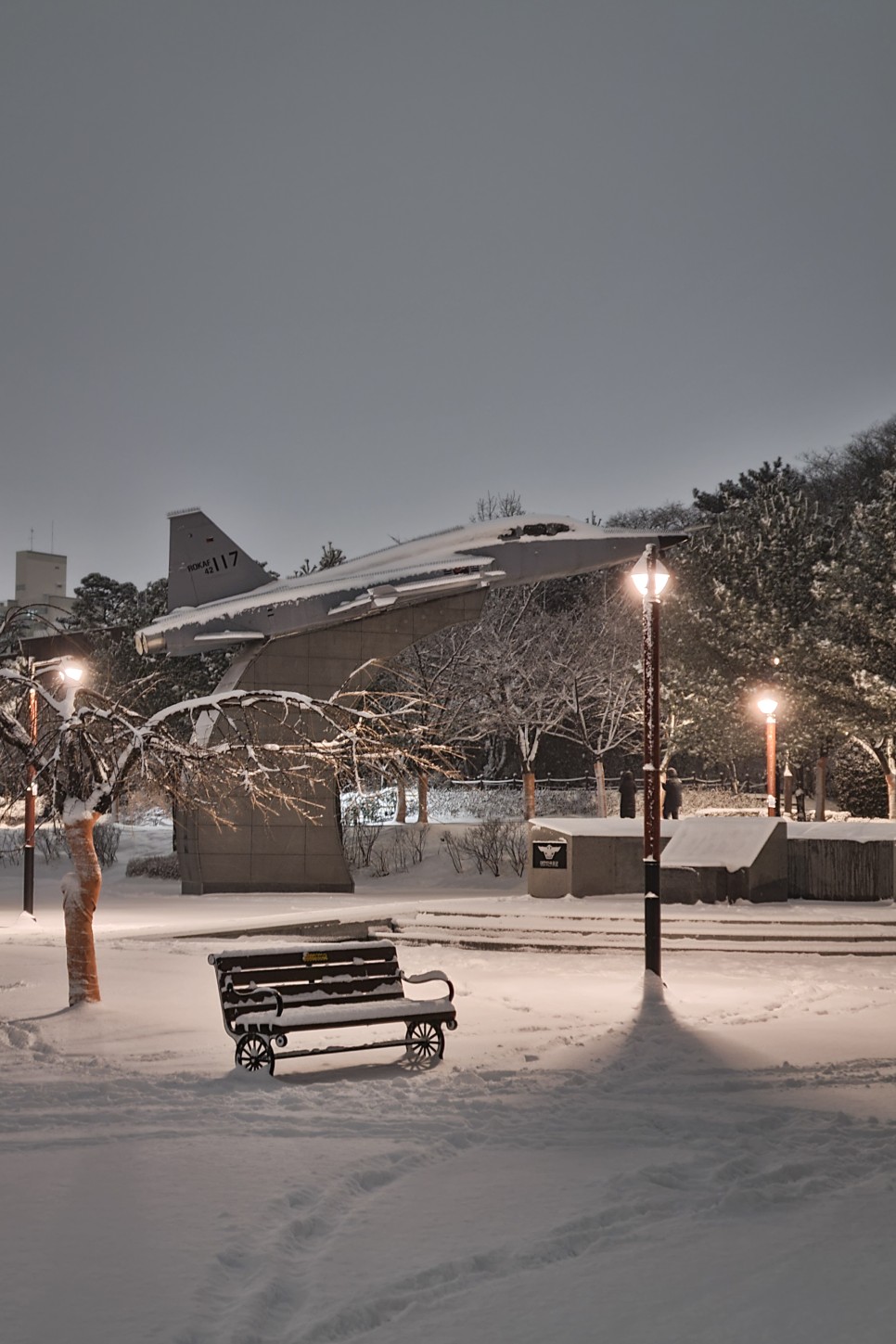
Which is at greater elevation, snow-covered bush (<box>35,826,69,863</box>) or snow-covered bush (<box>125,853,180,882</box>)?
snow-covered bush (<box>35,826,69,863</box>)

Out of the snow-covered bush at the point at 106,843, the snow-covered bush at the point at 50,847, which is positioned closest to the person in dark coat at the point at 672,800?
the snow-covered bush at the point at 106,843

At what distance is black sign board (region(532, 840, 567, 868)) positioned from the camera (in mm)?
23484

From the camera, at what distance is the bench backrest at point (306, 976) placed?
1057 cm

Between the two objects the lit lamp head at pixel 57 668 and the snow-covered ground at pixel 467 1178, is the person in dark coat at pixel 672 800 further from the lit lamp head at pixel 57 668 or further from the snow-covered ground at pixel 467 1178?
the snow-covered ground at pixel 467 1178

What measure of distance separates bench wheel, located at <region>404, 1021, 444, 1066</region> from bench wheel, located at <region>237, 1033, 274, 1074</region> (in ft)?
3.87

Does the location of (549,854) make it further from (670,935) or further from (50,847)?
(50,847)

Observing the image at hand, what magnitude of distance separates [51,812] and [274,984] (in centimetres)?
381

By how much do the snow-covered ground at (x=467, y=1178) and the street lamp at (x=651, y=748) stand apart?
81 cm

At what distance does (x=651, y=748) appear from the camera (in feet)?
46.5

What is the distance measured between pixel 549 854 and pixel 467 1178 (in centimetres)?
1652

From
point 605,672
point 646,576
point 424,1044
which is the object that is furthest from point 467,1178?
point 605,672

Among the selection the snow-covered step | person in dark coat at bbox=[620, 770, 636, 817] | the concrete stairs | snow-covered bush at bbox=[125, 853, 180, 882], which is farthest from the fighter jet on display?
the snow-covered step

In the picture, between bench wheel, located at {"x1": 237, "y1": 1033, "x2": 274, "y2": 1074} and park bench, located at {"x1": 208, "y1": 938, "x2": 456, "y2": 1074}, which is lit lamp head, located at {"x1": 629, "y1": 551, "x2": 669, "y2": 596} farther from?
bench wheel, located at {"x1": 237, "y1": 1033, "x2": 274, "y2": 1074}

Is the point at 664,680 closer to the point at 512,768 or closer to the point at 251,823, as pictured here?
the point at 512,768
